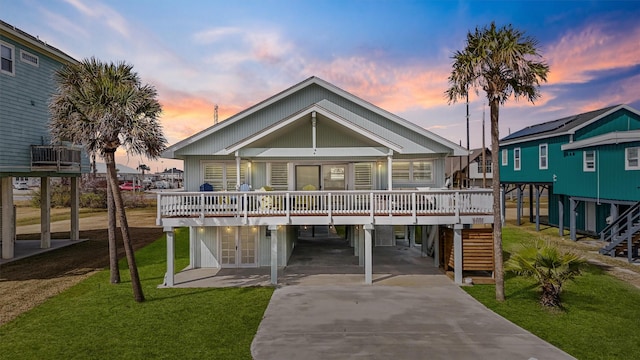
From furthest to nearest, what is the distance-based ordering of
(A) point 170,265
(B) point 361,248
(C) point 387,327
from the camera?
1. (B) point 361,248
2. (A) point 170,265
3. (C) point 387,327

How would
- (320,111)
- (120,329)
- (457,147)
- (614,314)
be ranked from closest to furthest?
(120,329) < (614,314) < (320,111) < (457,147)

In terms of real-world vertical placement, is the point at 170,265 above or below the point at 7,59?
below

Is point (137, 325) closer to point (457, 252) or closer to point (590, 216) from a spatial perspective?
point (457, 252)

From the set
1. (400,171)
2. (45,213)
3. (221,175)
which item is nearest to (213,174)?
(221,175)

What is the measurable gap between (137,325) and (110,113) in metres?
6.98

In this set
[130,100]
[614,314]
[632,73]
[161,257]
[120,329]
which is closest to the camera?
[120,329]

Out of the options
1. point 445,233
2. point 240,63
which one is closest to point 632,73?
point 445,233

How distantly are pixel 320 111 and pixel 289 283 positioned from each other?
24.4ft

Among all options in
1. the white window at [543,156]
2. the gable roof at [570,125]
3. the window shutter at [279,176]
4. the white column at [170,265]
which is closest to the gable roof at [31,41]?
the white column at [170,265]

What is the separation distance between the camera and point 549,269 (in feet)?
35.8

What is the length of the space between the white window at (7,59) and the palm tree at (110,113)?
7.56m

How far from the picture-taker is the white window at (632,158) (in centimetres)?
1828

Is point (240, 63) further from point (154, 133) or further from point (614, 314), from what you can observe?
point (614, 314)

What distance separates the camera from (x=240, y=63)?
26031 millimetres
